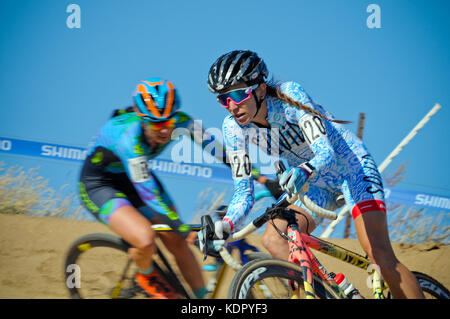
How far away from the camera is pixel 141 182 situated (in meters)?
4.12

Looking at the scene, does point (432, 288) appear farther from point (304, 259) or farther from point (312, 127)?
point (312, 127)

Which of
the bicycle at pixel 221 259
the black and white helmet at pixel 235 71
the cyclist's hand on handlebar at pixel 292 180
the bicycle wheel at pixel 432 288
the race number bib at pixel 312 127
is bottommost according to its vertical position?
the bicycle wheel at pixel 432 288

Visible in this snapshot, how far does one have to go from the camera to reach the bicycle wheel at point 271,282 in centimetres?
324

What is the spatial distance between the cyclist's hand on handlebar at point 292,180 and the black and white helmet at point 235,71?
0.88m

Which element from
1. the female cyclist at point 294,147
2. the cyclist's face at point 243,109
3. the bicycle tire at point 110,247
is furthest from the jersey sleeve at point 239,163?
the bicycle tire at point 110,247

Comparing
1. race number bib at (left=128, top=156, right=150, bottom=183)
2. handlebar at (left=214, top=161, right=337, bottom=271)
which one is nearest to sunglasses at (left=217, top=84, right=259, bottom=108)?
handlebar at (left=214, top=161, right=337, bottom=271)

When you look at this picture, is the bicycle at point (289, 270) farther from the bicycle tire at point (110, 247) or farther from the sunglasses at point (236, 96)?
the bicycle tire at point (110, 247)

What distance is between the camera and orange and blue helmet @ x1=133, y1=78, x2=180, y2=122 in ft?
14.1

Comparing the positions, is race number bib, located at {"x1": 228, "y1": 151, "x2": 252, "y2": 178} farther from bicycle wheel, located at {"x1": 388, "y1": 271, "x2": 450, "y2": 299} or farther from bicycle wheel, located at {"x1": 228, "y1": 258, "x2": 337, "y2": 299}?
bicycle wheel, located at {"x1": 388, "y1": 271, "x2": 450, "y2": 299}

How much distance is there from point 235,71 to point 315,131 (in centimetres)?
73
